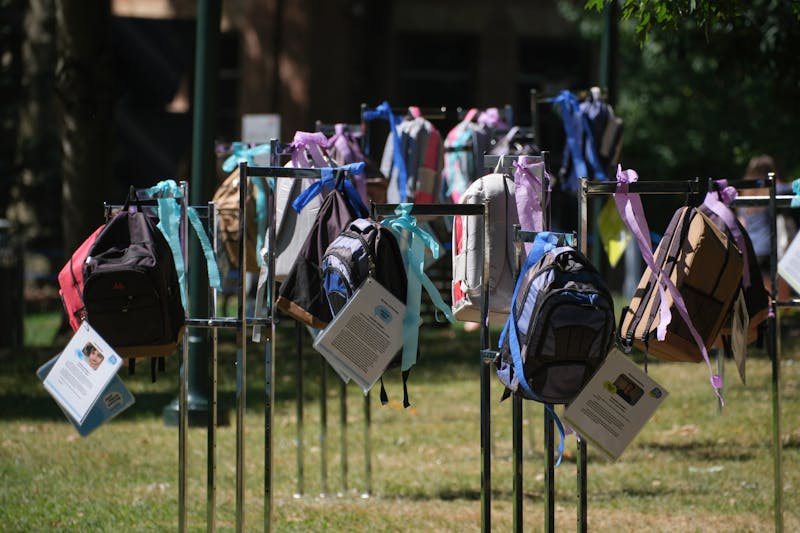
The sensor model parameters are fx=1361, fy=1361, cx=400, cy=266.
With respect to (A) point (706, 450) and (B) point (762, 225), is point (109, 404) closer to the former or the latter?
(A) point (706, 450)

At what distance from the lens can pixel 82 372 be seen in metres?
4.93

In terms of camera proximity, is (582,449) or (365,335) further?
(582,449)

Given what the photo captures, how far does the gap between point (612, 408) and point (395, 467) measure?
4.39 meters

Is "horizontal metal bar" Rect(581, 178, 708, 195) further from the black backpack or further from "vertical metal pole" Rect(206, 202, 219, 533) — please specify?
"vertical metal pole" Rect(206, 202, 219, 533)

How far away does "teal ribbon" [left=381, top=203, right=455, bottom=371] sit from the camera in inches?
198

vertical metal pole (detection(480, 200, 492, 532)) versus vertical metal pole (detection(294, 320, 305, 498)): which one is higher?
vertical metal pole (detection(480, 200, 492, 532))

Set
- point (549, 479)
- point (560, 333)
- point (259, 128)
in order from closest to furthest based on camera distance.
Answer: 1. point (560, 333)
2. point (549, 479)
3. point (259, 128)

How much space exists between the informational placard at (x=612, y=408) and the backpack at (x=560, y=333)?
0.16 feet

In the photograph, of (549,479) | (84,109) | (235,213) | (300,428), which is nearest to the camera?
(549,479)

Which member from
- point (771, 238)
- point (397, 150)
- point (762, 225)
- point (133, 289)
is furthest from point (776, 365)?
point (762, 225)

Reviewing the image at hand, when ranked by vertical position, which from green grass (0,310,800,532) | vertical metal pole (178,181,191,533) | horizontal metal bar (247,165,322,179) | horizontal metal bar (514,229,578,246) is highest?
horizontal metal bar (247,165,322,179)

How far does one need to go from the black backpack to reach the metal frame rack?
705mm

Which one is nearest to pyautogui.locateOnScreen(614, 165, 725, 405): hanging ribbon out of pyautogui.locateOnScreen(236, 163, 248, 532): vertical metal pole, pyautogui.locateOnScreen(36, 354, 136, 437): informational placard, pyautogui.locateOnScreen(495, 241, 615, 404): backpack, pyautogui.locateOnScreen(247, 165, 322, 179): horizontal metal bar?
pyautogui.locateOnScreen(495, 241, 615, 404): backpack

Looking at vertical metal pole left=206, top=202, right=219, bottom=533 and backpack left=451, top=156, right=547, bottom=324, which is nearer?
vertical metal pole left=206, top=202, right=219, bottom=533
